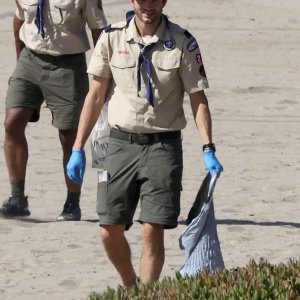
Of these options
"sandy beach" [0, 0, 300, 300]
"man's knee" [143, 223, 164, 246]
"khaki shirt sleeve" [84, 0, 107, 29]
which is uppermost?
"khaki shirt sleeve" [84, 0, 107, 29]

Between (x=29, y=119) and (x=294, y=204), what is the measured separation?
7.03 feet

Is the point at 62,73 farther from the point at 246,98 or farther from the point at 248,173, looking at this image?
the point at 246,98

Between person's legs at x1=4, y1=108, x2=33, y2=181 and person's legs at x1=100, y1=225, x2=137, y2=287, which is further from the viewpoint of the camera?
person's legs at x1=4, y1=108, x2=33, y2=181

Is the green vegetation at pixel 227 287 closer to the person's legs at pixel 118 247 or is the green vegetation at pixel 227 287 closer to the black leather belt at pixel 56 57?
the person's legs at pixel 118 247

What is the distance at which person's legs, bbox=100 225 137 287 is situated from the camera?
24.4 ft

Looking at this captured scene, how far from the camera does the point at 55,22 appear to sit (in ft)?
30.9

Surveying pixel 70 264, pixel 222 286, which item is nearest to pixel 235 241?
pixel 70 264

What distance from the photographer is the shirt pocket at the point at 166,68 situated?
7.33m

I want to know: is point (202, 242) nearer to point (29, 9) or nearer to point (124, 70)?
point (124, 70)

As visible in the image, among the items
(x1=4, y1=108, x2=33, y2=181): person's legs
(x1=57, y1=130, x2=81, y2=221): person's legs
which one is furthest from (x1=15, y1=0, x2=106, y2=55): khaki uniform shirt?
(x1=57, y1=130, x2=81, y2=221): person's legs

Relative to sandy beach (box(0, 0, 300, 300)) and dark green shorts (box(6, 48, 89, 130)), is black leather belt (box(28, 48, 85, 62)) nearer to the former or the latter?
dark green shorts (box(6, 48, 89, 130))

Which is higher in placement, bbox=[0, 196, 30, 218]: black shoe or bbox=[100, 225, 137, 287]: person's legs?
bbox=[100, 225, 137, 287]: person's legs

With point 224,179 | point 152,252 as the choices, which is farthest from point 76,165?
point 224,179

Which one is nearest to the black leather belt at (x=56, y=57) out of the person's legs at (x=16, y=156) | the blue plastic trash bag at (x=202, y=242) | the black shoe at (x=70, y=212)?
the person's legs at (x=16, y=156)
